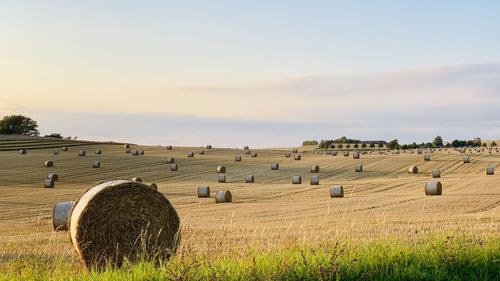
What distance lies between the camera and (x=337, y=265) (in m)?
9.62

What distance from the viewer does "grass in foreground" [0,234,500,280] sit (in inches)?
357

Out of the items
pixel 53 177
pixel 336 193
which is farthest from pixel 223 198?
pixel 53 177

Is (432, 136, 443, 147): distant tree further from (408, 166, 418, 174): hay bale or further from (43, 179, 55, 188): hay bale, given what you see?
(43, 179, 55, 188): hay bale

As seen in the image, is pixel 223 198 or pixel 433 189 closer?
pixel 223 198

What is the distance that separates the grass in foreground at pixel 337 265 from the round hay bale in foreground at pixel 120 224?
166cm

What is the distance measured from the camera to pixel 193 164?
54438 millimetres

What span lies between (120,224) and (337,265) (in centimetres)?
575

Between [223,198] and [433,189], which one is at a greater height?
[433,189]

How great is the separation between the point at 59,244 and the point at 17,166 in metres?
35.3

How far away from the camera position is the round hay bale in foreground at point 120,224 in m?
13.3

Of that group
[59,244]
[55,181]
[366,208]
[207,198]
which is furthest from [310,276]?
[55,181]

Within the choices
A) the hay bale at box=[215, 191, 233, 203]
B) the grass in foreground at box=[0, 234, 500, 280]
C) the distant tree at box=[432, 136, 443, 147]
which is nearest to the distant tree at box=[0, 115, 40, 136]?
the distant tree at box=[432, 136, 443, 147]

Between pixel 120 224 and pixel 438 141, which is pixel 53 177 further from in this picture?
pixel 438 141

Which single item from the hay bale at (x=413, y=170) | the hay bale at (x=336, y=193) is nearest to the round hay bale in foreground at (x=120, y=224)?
the hay bale at (x=336, y=193)
